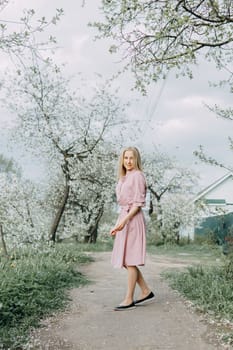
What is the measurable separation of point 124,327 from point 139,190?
1.62m

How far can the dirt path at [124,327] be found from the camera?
472 cm

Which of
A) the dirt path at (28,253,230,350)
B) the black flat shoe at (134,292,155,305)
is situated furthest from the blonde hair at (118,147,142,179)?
the dirt path at (28,253,230,350)

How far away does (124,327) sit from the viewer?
5.25 meters

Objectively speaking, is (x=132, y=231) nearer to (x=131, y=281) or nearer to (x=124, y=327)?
(x=131, y=281)

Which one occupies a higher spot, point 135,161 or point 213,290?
point 135,161

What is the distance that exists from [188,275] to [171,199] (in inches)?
713

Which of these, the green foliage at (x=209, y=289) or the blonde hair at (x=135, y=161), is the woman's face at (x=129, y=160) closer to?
the blonde hair at (x=135, y=161)

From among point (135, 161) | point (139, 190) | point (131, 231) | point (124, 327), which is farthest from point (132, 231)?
point (124, 327)

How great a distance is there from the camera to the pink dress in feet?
19.6

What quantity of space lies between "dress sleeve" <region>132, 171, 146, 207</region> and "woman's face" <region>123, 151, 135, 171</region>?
0.16m

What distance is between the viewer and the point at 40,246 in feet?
39.3

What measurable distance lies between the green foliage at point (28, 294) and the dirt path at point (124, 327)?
7.2 inches

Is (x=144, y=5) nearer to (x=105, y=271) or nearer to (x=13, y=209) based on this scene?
(x=105, y=271)

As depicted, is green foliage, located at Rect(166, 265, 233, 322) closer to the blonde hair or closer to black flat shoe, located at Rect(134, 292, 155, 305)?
black flat shoe, located at Rect(134, 292, 155, 305)
